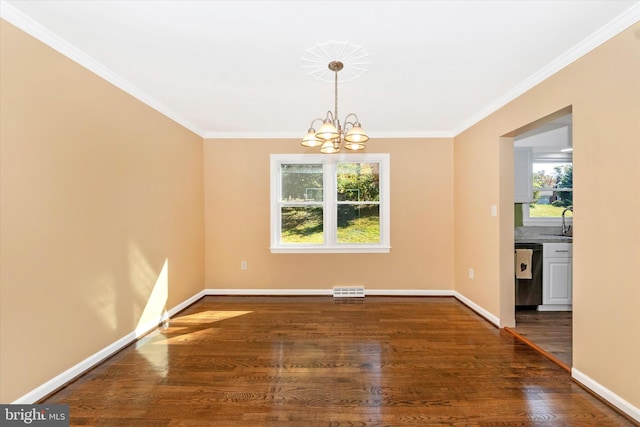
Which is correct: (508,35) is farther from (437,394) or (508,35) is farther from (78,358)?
(78,358)

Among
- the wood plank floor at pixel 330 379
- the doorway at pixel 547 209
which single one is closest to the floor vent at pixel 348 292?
the wood plank floor at pixel 330 379

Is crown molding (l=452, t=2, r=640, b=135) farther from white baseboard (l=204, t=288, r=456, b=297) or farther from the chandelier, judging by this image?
white baseboard (l=204, t=288, r=456, b=297)

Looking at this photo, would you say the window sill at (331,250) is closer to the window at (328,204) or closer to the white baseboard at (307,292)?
the window at (328,204)

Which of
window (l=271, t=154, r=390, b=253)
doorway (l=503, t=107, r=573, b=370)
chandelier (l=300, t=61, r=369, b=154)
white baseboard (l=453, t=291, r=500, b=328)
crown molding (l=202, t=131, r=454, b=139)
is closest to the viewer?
chandelier (l=300, t=61, r=369, b=154)

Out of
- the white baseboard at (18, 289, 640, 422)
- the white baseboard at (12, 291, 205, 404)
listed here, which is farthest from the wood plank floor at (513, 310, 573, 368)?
the white baseboard at (12, 291, 205, 404)

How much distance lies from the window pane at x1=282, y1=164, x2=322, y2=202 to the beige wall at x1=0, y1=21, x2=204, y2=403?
1.73 metres

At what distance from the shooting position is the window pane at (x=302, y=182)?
4.54 meters

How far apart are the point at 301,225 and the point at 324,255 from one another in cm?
58

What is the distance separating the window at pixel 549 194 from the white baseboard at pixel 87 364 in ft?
16.9

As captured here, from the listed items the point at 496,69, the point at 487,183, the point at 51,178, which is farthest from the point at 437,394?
the point at 51,178

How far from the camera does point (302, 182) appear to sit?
4547 mm

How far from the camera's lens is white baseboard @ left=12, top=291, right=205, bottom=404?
1929 millimetres

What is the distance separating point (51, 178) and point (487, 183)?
13.3 ft

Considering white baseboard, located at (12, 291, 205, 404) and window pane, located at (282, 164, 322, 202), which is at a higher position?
window pane, located at (282, 164, 322, 202)
